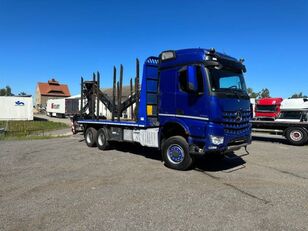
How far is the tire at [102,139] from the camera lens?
12.2 metres

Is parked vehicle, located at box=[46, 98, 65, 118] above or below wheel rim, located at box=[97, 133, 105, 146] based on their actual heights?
above

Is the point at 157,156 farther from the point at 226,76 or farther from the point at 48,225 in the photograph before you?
the point at 48,225

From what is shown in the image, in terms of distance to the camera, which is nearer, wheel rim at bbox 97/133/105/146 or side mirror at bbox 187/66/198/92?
side mirror at bbox 187/66/198/92

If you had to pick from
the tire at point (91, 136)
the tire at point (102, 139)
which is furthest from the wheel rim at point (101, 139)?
the tire at point (91, 136)

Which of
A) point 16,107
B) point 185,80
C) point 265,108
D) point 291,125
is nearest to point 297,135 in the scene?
point 291,125

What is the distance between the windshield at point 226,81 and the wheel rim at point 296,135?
7.81 m

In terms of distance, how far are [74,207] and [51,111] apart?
192 ft

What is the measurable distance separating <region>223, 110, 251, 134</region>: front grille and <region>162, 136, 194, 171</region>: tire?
1285 mm

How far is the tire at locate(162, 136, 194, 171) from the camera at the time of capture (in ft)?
27.4

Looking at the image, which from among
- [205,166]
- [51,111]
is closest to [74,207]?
[205,166]

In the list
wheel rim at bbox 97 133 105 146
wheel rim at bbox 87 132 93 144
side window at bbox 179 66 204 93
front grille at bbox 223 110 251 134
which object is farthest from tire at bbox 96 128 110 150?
front grille at bbox 223 110 251 134

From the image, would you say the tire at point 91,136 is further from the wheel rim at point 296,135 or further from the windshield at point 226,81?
the wheel rim at point 296,135

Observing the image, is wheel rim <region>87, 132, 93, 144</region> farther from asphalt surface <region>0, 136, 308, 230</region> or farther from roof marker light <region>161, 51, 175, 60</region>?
roof marker light <region>161, 51, 175, 60</region>

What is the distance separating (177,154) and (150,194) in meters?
2.61
